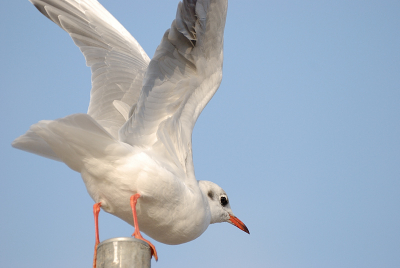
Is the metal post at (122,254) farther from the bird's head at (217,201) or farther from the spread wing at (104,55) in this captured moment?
the spread wing at (104,55)

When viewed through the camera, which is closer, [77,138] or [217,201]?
[77,138]

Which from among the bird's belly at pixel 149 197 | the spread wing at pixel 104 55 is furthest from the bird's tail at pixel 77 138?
the spread wing at pixel 104 55

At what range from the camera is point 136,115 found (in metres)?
5.86

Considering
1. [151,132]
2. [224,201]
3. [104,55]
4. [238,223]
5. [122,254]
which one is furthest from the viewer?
[104,55]

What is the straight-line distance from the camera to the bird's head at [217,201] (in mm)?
6621

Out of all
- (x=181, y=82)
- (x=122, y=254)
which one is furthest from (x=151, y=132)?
(x=122, y=254)

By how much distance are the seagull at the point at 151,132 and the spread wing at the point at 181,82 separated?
0.4 inches

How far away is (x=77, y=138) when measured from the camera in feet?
16.6

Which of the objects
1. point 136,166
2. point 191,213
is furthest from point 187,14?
point 191,213

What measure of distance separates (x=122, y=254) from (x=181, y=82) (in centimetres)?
268

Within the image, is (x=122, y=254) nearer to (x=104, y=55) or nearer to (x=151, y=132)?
(x=151, y=132)

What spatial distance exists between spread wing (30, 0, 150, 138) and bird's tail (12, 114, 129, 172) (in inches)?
55.9

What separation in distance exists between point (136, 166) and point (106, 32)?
2.95m

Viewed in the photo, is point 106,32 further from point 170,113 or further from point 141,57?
point 170,113
